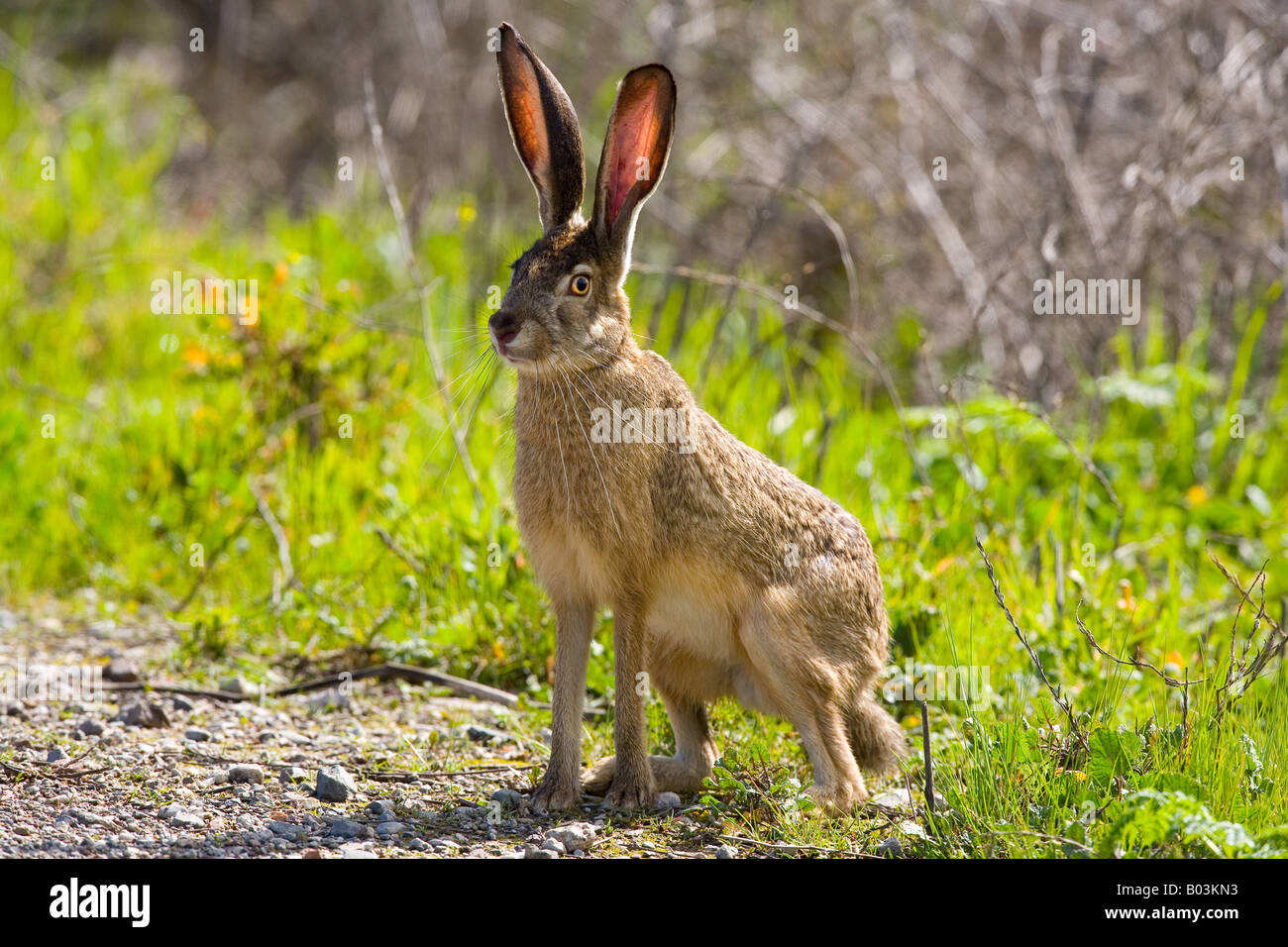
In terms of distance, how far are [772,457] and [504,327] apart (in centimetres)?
252

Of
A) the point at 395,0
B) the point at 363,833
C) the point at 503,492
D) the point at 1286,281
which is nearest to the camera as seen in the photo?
the point at 363,833

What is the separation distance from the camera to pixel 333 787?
154 inches

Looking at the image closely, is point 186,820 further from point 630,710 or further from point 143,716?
point 630,710

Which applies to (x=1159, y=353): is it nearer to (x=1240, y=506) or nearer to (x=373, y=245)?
(x=1240, y=506)

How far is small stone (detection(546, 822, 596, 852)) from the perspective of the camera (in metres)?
3.65

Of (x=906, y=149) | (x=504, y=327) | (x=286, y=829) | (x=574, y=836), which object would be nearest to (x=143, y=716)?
(x=286, y=829)

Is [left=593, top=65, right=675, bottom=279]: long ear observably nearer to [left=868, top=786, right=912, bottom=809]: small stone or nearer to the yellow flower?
[left=868, top=786, right=912, bottom=809]: small stone

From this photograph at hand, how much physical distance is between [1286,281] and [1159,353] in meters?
0.91

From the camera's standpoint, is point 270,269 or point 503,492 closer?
point 503,492

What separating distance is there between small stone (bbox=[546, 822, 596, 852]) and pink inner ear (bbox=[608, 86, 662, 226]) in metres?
1.69

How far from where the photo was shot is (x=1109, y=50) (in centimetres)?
818
